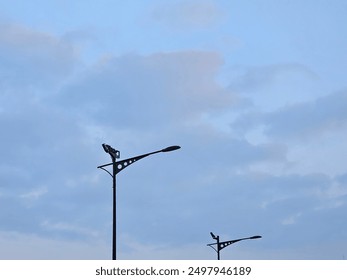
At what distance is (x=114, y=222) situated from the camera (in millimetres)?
31234
